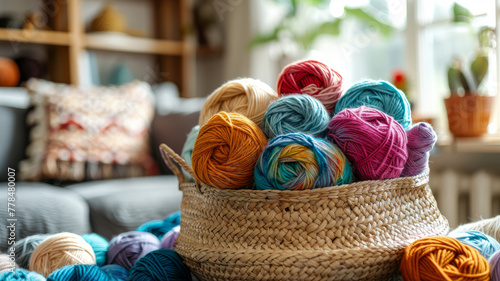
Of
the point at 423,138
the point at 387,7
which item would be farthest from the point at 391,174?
the point at 387,7

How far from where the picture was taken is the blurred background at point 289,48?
5.51 feet

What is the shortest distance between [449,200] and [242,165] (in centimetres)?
135

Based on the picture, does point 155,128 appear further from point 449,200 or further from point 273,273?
point 273,273

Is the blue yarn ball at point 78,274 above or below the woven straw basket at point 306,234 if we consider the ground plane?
below

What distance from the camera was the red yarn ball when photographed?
2.10ft

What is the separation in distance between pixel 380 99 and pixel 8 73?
2046 millimetres

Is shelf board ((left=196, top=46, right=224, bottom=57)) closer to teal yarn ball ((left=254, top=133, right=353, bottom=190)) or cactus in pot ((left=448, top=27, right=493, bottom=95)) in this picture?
cactus in pot ((left=448, top=27, right=493, bottom=95))

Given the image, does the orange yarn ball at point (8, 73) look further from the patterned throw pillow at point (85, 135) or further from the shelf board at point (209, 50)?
the shelf board at point (209, 50)

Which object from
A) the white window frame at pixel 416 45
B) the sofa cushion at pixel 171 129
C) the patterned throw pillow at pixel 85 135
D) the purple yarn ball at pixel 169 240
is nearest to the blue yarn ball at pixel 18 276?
the purple yarn ball at pixel 169 240

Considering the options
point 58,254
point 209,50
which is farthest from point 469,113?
point 209,50

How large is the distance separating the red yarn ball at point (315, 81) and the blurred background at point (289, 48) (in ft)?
3.65

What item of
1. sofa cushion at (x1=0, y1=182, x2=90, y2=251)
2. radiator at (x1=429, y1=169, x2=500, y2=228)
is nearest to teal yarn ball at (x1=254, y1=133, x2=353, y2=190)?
sofa cushion at (x1=0, y1=182, x2=90, y2=251)

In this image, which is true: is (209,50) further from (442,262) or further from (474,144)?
(442,262)

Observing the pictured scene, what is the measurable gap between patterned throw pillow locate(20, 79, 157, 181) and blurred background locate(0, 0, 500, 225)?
0.19 metres
